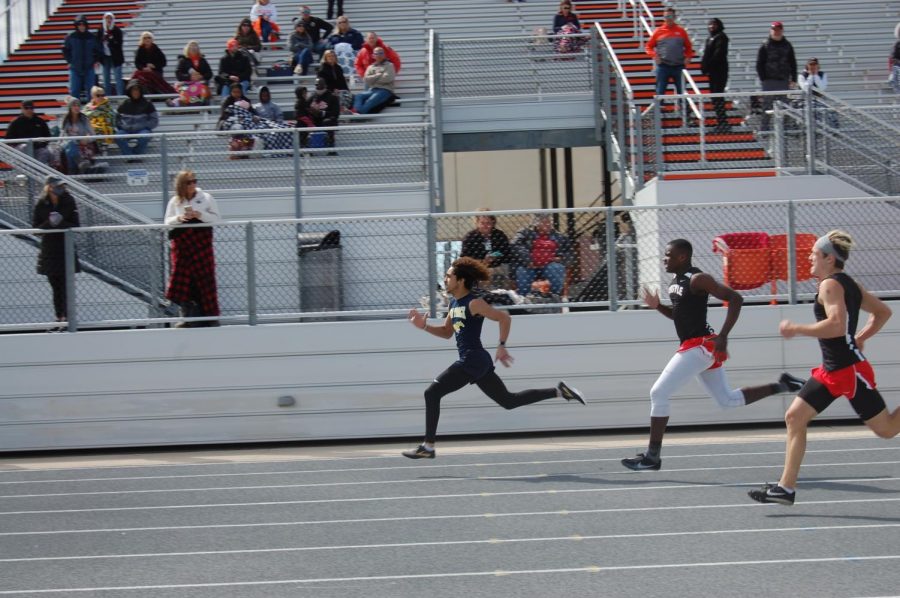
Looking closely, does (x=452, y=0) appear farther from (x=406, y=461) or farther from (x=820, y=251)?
(x=820, y=251)

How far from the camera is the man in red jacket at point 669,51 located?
18.0 meters

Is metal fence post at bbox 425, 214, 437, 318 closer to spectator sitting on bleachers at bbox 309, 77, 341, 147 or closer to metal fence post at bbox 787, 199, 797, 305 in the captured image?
metal fence post at bbox 787, 199, 797, 305

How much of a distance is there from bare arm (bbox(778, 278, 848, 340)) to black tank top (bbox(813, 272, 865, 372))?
8cm

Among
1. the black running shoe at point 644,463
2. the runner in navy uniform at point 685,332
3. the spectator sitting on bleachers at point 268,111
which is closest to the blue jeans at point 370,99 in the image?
the spectator sitting on bleachers at point 268,111

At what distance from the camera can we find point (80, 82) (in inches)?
824

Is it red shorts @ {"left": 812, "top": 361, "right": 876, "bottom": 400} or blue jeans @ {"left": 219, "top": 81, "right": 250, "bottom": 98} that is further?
blue jeans @ {"left": 219, "top": 81, "right": 250, "bottom": 98}

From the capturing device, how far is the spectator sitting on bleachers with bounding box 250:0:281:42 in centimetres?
2348

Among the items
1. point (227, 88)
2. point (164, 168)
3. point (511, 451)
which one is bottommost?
point (511, 451)

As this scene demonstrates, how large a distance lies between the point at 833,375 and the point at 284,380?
5907mm

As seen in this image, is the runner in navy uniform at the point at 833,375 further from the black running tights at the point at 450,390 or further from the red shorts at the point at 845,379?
the black running tights at the point at 450,390

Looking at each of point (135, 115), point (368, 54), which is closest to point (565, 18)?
point (368, 54)

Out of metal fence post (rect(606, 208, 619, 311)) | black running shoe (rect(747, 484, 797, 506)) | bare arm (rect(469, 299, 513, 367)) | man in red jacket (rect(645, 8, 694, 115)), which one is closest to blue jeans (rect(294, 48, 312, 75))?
man in red jacket (rect(645, 8, 694, 115))

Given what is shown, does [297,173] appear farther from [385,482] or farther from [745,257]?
[385,482]

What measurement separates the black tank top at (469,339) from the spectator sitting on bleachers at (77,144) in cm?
842
